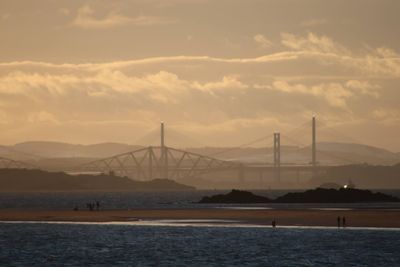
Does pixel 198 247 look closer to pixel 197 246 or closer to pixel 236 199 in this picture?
pixel 197 246

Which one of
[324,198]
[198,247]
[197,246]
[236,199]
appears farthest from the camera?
[236,199]

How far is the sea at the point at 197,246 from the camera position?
56.9m

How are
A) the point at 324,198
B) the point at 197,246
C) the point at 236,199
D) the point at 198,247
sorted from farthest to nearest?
the point at 236,199, the point at 324,198, the point at 197,246, the point at 198,247

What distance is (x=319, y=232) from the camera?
75562 mm

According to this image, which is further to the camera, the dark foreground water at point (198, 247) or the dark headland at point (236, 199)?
the dark headland at point (236, 199)

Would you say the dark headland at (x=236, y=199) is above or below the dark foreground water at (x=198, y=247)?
above

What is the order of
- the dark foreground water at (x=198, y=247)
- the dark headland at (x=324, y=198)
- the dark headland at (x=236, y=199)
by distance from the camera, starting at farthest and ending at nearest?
1. the dark headland at (x=236, y=199)
2. the dark headland at (x=324, y=198)
3. the dark foreground water at (x=198, y=247)

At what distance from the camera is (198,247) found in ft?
212

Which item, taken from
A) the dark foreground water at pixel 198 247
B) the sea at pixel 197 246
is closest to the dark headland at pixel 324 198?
the sea at pixel 197 246

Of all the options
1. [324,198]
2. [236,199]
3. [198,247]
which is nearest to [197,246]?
[198,247]

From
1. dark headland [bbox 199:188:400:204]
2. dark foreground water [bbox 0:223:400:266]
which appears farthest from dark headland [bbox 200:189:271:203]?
dark foreground water [bbox 0:223:400:266]

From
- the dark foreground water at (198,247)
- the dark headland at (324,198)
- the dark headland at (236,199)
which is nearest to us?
the dark foreground water at (198,247)

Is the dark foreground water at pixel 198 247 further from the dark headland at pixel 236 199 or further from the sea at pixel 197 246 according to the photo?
the dark headland at pixel 236 199

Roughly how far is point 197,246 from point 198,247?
63cm
